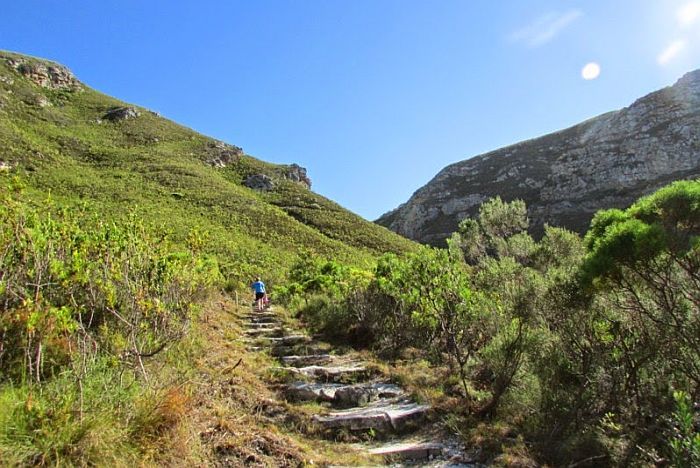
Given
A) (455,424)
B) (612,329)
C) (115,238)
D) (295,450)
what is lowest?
(455,424)

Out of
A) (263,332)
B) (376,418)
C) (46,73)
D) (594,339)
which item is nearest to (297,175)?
(46,73)

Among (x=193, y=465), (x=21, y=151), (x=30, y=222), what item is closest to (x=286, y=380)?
(x=193, y=465)

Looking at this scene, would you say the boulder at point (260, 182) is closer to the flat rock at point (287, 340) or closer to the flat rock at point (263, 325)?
the flat rock at point (263, 325)

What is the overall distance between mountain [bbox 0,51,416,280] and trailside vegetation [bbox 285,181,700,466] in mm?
15178

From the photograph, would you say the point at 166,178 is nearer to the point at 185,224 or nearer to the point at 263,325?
the point at 185,224

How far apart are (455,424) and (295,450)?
6.59 feet

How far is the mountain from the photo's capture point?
35125mm

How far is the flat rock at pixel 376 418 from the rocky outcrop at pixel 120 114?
8178 centimetres

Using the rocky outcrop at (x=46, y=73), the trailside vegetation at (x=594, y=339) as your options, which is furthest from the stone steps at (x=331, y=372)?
the rocky outcrop at (x=46, y=73)

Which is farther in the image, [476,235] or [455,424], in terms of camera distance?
[476,235]

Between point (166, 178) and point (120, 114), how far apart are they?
114 feet

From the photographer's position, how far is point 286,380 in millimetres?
7508

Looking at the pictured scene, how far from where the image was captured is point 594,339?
5258 mm

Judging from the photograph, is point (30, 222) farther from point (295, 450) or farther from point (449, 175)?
point (449, 175)
